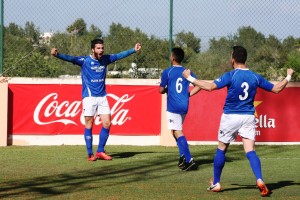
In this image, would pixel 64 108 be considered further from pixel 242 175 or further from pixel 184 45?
pixel 242 175

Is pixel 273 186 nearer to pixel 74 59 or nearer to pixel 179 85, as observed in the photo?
pixel 179 85

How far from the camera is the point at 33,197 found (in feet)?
29.3

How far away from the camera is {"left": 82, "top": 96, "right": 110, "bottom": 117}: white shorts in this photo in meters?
13.0

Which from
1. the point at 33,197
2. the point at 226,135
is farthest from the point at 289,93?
the point at 33,197

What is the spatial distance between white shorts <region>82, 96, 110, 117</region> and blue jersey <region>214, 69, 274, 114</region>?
4015 millimetres

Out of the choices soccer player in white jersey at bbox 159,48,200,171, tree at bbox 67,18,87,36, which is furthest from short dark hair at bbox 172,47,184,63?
tree at bbox 67,18,87,36

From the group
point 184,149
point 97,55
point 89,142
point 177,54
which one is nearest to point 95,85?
point 97,55

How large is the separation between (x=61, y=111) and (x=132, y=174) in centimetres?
515

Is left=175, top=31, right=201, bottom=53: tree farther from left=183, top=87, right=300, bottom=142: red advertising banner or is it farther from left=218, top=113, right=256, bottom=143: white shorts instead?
left=218, top=113, right=256, bottom=143: white shorts

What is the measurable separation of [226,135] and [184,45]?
767 centimetres

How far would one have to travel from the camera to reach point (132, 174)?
1123 cm

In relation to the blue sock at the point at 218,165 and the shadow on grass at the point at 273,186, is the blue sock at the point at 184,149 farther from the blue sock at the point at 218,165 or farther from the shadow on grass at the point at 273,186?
the blue sock at the point at 218,165

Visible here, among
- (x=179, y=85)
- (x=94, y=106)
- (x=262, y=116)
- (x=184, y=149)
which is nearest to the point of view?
(x=184, y=149)

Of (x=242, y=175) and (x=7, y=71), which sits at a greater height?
(x=7, y=71)
